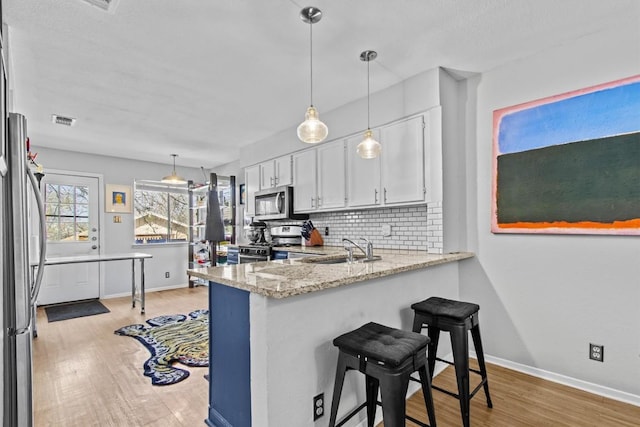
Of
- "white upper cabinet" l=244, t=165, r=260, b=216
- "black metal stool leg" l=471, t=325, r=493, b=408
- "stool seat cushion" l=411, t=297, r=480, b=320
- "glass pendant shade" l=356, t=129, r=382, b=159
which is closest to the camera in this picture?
"stool seat cushion" l=411, t=297, r=480, b=320

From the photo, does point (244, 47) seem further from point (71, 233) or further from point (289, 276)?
point (71, 233)

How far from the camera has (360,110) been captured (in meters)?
3.57

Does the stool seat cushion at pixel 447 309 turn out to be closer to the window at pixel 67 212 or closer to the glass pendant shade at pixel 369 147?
the glass pendant shade at pixel 369 147

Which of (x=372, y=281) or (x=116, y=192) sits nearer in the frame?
(x=372, y=281)

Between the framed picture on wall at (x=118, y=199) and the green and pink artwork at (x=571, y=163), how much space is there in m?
5.93

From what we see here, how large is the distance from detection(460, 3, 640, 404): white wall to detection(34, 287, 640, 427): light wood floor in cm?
23

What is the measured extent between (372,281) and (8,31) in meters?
2.92

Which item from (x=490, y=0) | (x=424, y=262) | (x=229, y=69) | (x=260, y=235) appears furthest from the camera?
(x=260, y=235)

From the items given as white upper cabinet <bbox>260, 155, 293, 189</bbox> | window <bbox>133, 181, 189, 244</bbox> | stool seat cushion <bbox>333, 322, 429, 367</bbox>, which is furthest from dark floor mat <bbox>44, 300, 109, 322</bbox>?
stool seat cushion <bbox>333, 322, 429, 367</bbox>

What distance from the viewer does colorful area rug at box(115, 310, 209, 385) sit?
2730 mm

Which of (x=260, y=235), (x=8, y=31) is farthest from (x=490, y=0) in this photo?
(x=260, y=235)

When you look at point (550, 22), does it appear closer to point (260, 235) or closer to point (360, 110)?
point (360, 110)

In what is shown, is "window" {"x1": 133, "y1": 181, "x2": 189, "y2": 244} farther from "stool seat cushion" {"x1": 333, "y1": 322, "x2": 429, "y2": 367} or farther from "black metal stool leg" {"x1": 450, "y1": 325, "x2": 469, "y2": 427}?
"black metal stool leg" {"x1": 450, "y1": 325, "x2": 469, "y2": 427}

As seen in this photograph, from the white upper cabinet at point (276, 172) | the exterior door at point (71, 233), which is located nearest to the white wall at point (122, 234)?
the exterior door at point (71, 233)
